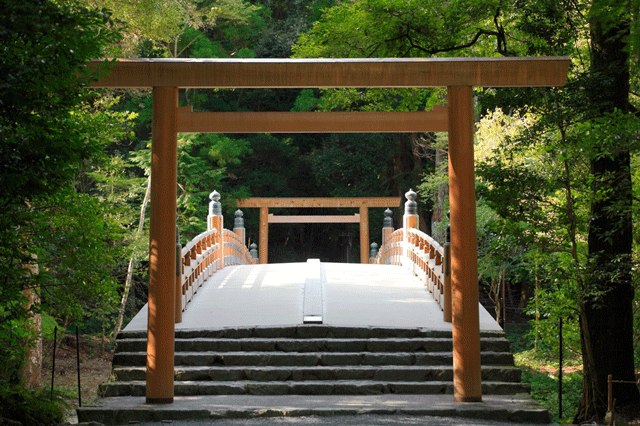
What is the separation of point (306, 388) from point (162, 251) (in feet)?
6.85

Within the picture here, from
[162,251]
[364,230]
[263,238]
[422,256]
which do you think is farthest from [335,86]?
[364,230]

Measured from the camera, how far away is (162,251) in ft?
20.4

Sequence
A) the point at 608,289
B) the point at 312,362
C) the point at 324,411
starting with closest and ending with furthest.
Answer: the point at 324,411, the point at 608,289, the point at 312,362

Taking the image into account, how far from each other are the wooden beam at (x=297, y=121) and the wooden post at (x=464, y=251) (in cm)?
65

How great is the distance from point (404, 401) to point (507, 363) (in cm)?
159

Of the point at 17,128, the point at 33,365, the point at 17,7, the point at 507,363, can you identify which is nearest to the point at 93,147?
the point at 17,128

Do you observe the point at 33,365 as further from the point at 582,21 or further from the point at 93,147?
the point at 582,21

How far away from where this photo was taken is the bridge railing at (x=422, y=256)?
28.1 feet

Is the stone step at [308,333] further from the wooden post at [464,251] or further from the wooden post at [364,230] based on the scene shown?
the wooden post at [364,230]

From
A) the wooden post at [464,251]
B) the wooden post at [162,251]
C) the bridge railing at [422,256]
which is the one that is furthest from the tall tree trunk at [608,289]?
the wooden post at [162,251]

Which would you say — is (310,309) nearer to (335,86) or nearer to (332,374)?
(332,374)

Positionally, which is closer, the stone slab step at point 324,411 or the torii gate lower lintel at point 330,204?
the stone slab step at point 324,411

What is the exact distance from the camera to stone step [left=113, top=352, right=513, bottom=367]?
24.6 feet

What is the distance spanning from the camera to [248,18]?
23141 millimetres
